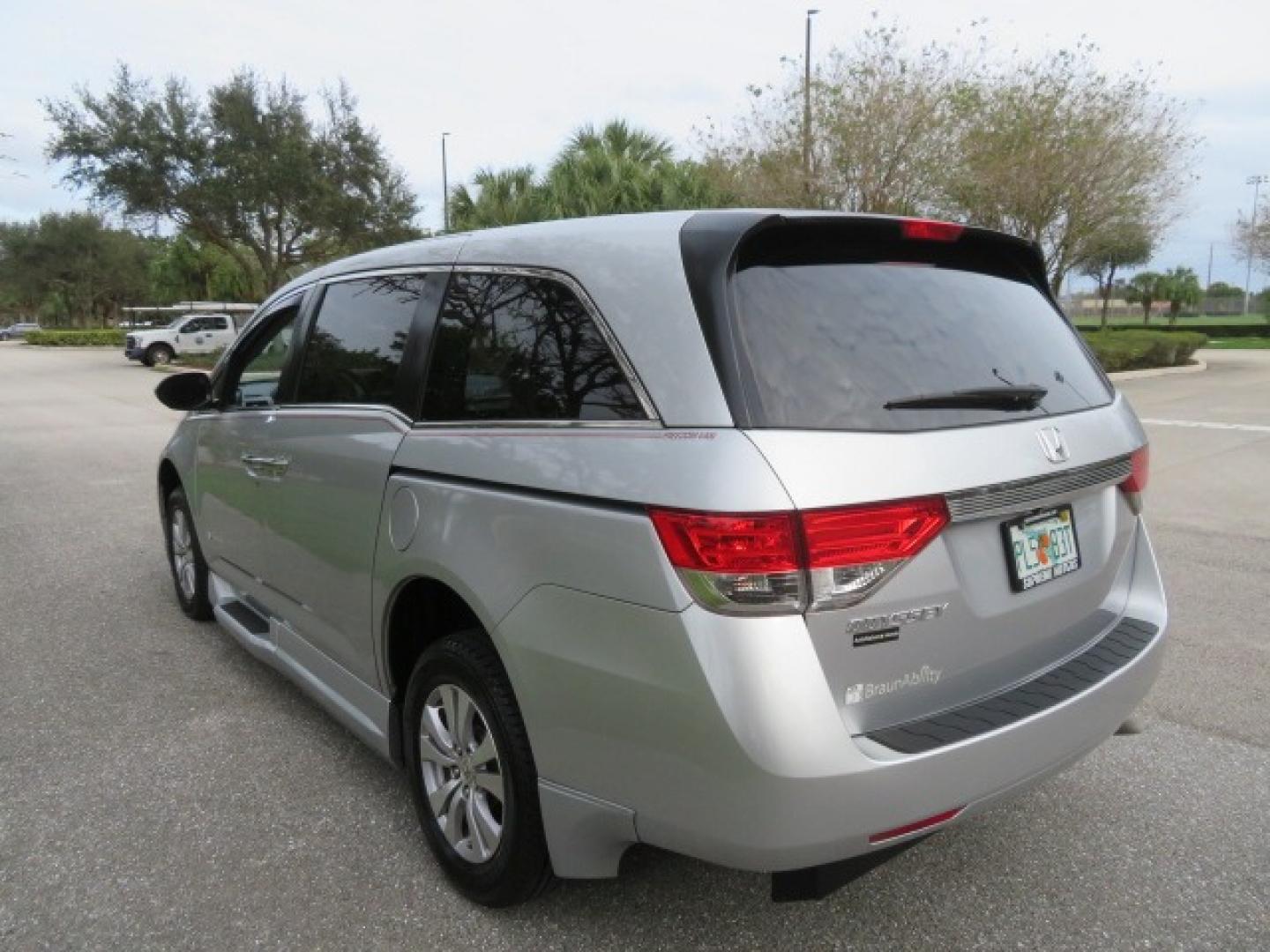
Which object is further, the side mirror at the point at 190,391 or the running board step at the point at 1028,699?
the side mirror at the point at 190,391

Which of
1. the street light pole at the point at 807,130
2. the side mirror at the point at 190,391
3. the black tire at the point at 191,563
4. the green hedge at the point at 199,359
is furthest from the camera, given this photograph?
the green hedge at the point at 199,359

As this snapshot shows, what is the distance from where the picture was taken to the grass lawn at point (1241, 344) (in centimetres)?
3575

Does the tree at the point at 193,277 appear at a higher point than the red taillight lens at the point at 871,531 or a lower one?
higher

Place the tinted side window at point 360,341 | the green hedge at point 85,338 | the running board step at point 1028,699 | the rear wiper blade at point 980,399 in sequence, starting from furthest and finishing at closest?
the green hedge at point 85,338 < the tinted side window at point 360,341 < the rear wiper blade at point 980,399 < the running board step at point 1028,699

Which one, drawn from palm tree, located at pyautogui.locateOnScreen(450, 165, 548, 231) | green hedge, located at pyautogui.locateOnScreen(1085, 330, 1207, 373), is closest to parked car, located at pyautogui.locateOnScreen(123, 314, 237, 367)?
palm tree, located at pyautogui.locateOnScreen(450, 165, 548, 231)

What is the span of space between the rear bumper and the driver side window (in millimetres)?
2034

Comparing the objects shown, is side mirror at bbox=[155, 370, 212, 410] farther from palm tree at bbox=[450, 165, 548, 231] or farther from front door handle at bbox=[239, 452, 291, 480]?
palm tree at bbox=[450, 165, 548, 231]

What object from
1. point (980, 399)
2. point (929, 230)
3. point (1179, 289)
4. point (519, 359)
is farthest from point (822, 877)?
point (1179, 289)

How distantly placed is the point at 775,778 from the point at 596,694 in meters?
0.42

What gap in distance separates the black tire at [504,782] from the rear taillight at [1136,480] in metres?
1.76

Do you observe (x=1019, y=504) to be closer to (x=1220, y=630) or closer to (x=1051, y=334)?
(x=1051, y=334)

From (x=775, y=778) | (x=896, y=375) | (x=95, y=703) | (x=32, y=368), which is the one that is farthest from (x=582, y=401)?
(x=32, y=368)

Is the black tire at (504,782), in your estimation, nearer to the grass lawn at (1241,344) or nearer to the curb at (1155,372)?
the curb at (1155,372)

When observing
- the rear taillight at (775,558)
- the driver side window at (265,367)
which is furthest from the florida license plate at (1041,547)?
the driver side window at (265,367)
